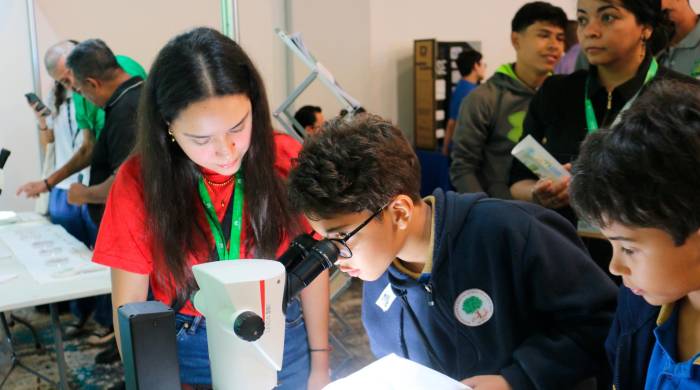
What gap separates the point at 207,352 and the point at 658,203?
34.9 inches

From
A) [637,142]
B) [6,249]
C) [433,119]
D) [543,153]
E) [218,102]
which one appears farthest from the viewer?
[433,119]

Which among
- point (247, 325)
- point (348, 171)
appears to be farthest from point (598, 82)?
point (247, 325)

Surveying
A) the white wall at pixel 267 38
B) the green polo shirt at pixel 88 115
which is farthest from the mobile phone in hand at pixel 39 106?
the white wall at pixel 267 38

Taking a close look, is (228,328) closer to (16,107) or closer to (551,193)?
(551,193)

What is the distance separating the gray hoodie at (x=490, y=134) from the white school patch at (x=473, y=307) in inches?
57.5

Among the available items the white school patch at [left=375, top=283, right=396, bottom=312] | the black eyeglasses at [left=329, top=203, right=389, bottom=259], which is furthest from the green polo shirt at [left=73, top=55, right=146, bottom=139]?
the black eyeglasses at [left=329, top=203, right=389, bottom=259]

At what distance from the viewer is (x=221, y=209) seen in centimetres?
134

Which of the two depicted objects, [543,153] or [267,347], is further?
[543,153]

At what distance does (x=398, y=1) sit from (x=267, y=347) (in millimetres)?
4975

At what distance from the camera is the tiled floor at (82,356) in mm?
3052

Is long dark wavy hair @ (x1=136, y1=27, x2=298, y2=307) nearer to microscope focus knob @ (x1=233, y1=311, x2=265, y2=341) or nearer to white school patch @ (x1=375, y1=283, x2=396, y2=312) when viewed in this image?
white school patch @ (x1=375, y1=283, x2=396, y2=312)

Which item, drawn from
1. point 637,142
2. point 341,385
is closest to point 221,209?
point 341,385

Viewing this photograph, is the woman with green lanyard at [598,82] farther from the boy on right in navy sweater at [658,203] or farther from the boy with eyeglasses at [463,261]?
the boy on right in navy sweater at [658,203]

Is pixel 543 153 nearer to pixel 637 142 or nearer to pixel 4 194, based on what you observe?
pixel 637 142
